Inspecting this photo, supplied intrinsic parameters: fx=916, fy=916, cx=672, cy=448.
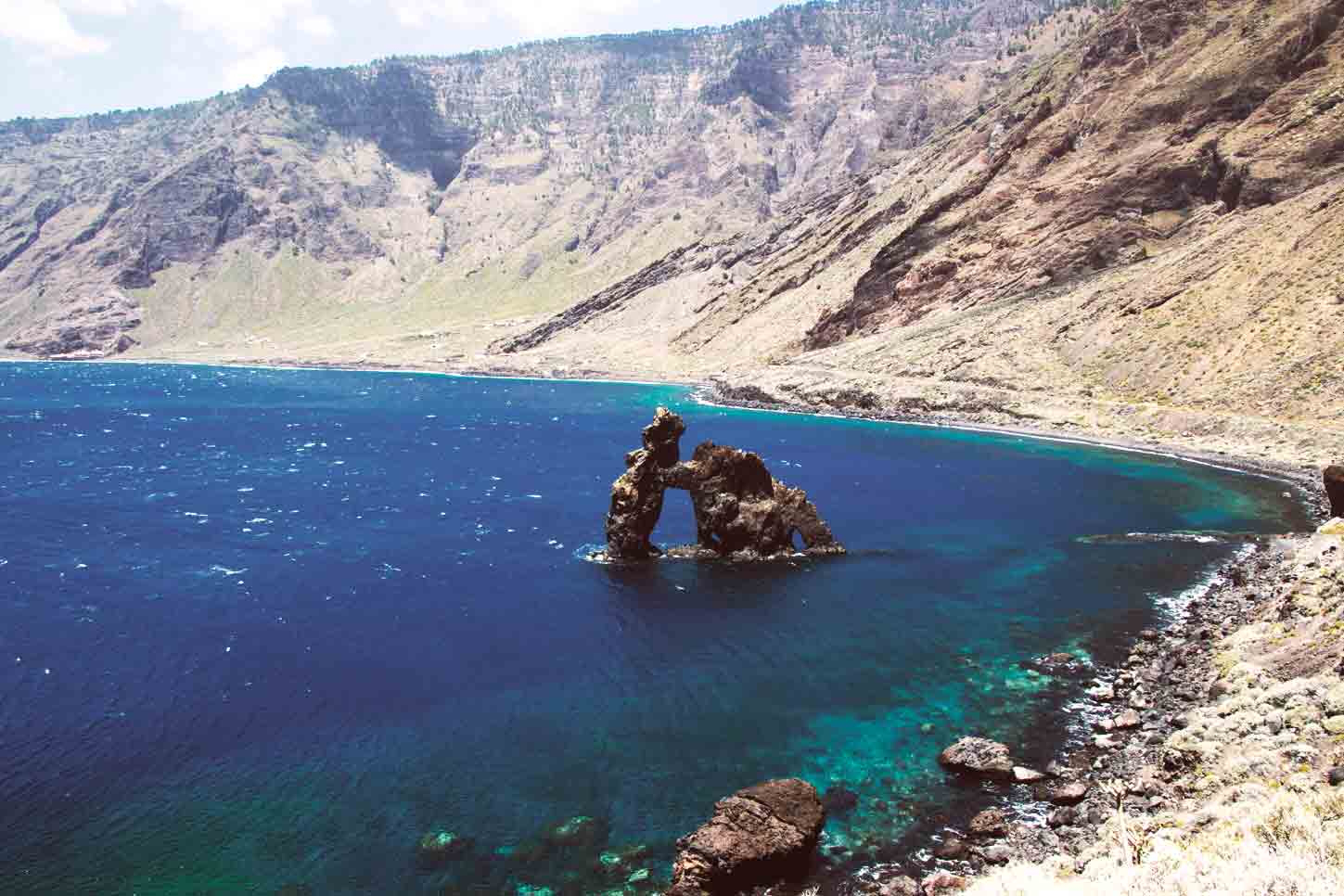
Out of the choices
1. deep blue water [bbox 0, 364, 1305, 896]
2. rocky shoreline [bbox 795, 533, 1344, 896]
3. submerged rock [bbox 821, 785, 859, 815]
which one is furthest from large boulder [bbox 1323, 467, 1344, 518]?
submerged rock [bbox 821, 785, 859, 815]

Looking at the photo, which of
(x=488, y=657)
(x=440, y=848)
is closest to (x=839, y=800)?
(x=440, y=848)

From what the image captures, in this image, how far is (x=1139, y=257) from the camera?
141375 mm

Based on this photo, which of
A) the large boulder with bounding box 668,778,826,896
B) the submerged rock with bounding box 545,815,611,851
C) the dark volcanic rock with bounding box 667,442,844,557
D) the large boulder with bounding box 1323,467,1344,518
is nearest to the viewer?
the large boulder with bounding box 668,778,826,896

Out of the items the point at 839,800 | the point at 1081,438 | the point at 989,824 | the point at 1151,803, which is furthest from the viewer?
the point at 1081,438

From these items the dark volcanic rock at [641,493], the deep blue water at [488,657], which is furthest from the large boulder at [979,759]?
the dark volcanic rock at [641,493]

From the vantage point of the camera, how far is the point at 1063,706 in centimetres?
3800

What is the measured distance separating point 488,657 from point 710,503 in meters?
22.6

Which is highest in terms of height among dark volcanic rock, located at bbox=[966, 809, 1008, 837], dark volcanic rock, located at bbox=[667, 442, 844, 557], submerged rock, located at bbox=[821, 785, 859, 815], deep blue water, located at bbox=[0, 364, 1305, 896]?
dark volcanic rock, located at bbox=[667, 442, 844, 557]

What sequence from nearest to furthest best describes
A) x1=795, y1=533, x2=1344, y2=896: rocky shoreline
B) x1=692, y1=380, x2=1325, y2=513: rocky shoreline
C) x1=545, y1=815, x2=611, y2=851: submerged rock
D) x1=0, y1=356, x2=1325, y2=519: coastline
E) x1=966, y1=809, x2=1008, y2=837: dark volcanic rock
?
1. x1=795, y1=533, x2=1344, y2=896: rocky shoreline
2. x1=966, y1=809, x2=1008, y2=837: dark volcanic rock
3. x1=545, y1=815, x2=611, y2=851: submerged rock
4. x1=0, y1=356, x2=1325, y2=519: coastline
5. x1=692, y1=380, x2=1325, y2=513: rocky shoreline

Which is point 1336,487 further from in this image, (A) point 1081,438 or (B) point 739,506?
(A) point 1081,438

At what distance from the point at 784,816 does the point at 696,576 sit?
31456 millimetres

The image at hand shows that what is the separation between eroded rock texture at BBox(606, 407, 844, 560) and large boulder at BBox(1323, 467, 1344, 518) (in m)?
33.3

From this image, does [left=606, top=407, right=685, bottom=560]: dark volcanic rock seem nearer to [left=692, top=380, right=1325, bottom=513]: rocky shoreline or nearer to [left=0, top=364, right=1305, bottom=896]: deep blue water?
[left=0, top=364, right=1305, bottom=896]: deep blue water

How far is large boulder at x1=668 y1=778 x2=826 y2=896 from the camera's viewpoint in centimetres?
2650
